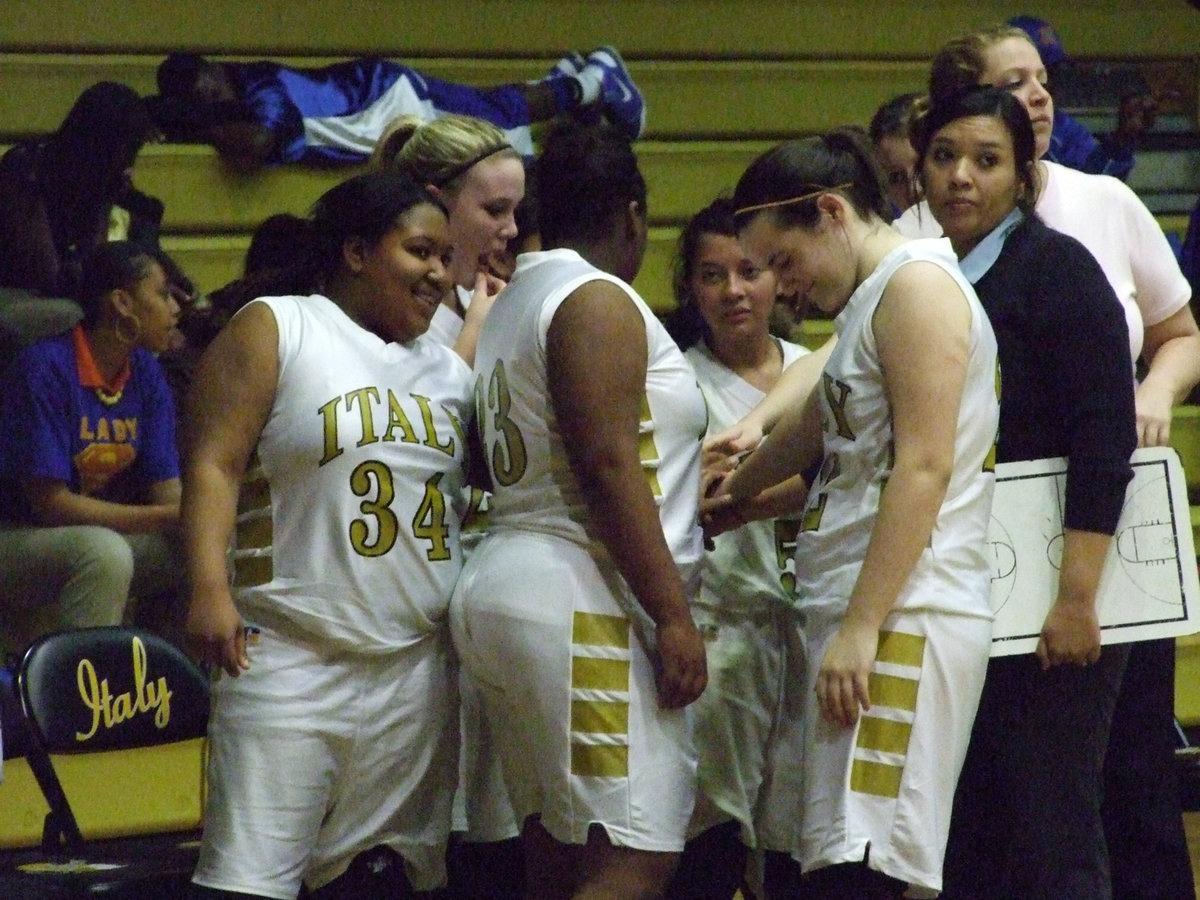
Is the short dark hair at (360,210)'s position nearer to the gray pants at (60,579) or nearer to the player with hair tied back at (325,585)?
the player with hair tied back at (325,585)

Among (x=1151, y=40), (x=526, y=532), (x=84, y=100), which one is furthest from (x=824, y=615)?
(x=1151, y=40)

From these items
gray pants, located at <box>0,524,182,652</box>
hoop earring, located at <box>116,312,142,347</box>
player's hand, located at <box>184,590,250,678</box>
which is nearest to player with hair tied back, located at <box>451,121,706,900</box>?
player's hand, located at <box>184,590,250,678</box>

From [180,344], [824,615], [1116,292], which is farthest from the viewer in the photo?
[180,344]

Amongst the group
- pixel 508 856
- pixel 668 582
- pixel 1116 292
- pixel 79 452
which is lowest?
pixel 508 856

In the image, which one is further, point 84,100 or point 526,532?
point 84,100

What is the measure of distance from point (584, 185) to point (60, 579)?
7.21 feet

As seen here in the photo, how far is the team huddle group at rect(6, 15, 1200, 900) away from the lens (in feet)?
8.44

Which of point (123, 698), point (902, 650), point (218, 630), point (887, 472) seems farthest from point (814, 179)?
point (123, 698)

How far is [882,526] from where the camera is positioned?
2.53 meters

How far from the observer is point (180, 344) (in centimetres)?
523

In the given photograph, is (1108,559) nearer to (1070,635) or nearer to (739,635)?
(1070,635)

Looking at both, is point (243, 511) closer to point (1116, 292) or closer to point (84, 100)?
point (1116, 292)

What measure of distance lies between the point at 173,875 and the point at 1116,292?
1950mm

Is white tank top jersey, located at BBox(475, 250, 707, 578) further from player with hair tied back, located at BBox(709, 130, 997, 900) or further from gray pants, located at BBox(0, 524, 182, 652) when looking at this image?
gray pants, located at BBox(0, 524, 182, 652)
